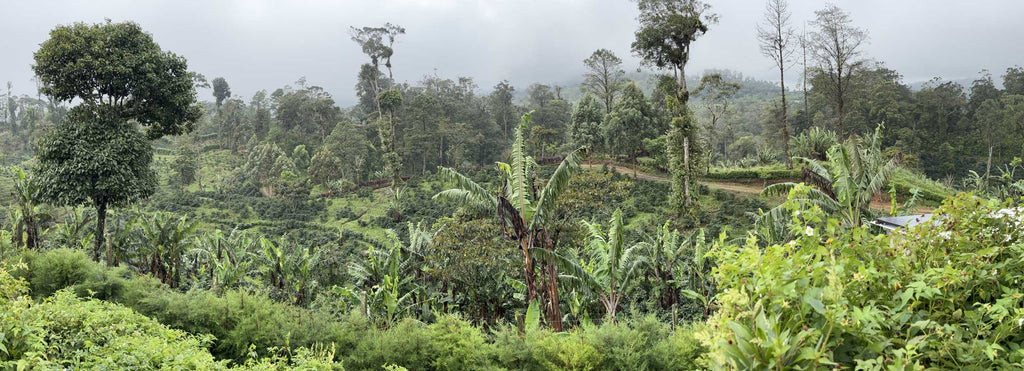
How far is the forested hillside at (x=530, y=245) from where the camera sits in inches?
99.9

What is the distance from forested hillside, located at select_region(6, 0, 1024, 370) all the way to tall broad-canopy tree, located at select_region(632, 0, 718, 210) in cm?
9

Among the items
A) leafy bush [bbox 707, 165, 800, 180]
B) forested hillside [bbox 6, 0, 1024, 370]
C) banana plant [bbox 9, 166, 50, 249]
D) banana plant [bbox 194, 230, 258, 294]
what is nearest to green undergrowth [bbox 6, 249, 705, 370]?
forested hillside [bbox 6, 0, 1024, 370]

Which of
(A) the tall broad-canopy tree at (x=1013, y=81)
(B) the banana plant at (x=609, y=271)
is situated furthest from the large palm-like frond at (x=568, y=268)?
(A) the tall broad-canopy tree at (x=1013, y=81)

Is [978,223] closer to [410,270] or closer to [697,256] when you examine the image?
[697,256]

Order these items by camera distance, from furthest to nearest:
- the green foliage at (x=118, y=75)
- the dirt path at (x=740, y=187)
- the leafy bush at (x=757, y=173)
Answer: the leafy bush at (x=757, y=173) < the dirt path at (x=740, y=187) < the green foliage at (x=118, y=75)

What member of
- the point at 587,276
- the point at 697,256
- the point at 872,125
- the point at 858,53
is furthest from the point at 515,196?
the point at 872,125

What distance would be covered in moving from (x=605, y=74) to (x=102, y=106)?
81.7 feet

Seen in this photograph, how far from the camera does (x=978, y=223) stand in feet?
9.30

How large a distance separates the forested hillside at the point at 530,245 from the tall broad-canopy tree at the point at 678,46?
0.09 metres

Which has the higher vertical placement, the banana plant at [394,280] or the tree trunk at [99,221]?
the tree trunk at [99,221]

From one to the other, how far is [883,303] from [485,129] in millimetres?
41714

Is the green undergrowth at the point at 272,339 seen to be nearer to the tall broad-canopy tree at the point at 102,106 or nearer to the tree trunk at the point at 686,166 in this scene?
the tall broad-canopy tree at the point at 102,106

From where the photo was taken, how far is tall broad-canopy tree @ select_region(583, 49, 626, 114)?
30.4 metres

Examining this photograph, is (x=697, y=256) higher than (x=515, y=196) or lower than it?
lower
